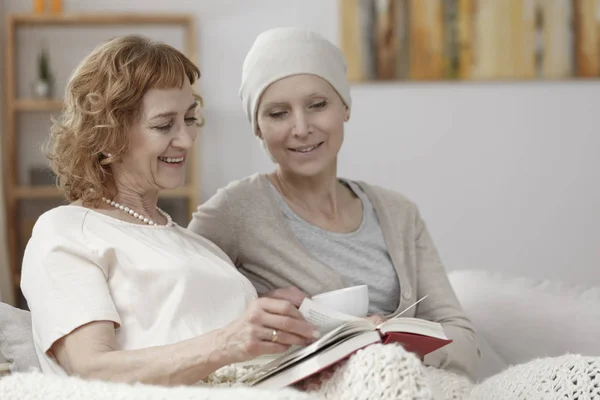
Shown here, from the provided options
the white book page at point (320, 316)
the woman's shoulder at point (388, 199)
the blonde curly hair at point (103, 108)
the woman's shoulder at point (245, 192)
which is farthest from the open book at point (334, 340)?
the woman's shoulder at point (388, 199)

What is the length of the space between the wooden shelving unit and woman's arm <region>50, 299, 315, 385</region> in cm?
289

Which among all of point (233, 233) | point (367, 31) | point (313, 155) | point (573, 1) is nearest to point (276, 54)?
point (313, 155)

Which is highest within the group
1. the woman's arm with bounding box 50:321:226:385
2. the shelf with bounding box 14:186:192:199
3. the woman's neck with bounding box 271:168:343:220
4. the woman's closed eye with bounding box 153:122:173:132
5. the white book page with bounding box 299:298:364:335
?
the woman's closed eye with bounding box 153:122:173:132

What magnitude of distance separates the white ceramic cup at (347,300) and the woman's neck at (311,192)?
57cm

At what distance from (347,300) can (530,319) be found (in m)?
0.95

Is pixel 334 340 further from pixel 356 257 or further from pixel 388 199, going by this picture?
pixel 388 199

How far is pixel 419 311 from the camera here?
2201 mm

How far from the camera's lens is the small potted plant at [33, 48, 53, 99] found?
4.26 metres

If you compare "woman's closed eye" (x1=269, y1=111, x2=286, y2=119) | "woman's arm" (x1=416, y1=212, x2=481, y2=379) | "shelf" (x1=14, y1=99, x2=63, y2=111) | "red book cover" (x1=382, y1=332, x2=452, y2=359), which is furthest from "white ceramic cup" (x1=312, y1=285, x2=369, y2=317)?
"shelf" (x1=14, y1=99, x2=63, y2=111)

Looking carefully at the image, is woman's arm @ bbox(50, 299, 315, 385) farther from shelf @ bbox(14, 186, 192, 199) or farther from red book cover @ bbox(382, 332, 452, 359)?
shelf @ bbox(14, 186, 192, 199)

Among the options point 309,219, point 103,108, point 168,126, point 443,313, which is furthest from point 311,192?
point 103,108

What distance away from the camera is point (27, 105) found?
425cm

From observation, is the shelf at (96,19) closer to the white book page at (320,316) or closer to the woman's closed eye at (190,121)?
the woman's closed eye at (190,121)

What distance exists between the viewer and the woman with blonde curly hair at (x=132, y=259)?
1400 millimetres
